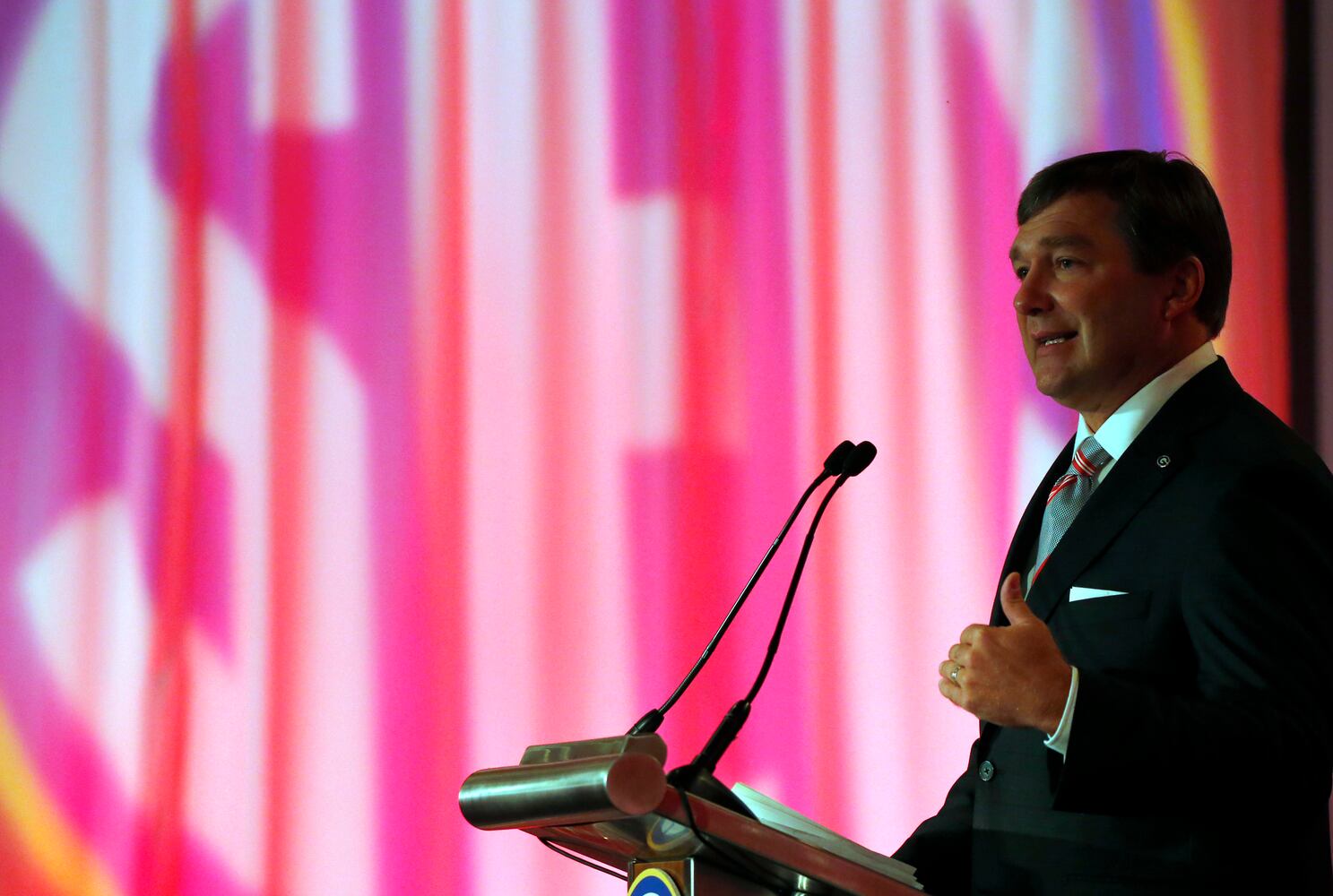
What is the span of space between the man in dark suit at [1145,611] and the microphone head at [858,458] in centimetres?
23

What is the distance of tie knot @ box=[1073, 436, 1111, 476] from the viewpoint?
5.65ft

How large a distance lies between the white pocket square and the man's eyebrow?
0.46 metres

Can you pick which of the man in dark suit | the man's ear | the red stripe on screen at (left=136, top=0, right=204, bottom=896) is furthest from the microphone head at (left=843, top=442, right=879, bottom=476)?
the red stripe on screen at (left=136, top=0, right=204, bottom=896)

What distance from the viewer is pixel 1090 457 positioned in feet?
5.71

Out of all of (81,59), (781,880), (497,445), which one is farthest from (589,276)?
(781,880)

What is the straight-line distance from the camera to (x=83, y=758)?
2.77 m

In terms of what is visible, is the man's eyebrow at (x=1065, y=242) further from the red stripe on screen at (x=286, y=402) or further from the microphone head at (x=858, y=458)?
the red stripe on screen at (x=286, y=402)

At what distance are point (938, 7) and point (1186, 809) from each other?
6.56ft

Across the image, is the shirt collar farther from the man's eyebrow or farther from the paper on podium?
the paper on podium

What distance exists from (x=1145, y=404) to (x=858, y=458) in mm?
391

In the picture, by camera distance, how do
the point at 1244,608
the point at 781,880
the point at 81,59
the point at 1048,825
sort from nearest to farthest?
the point at 781,880
the point at 1244,608
the point at 1048,825
the point at 81,59

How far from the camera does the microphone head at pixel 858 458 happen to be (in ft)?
5.07

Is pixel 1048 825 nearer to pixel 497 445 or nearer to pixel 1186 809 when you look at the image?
pixel 1186 809

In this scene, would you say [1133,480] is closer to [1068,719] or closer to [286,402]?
[1068,719]
